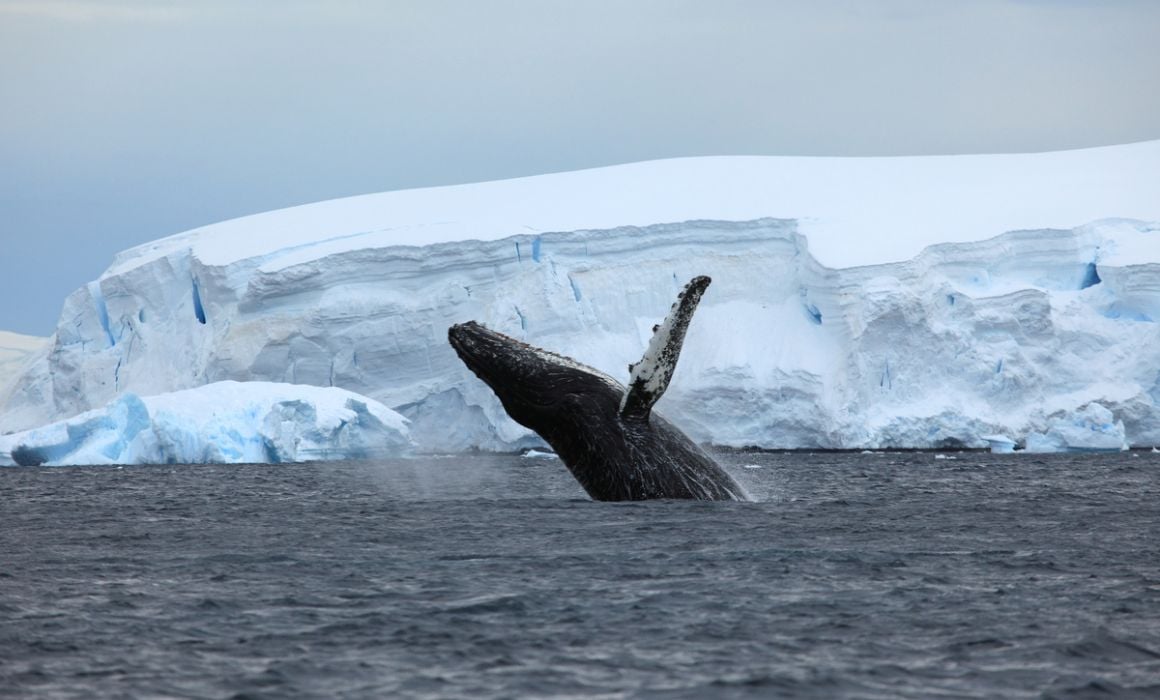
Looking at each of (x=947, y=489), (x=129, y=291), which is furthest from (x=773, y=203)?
(x=947, y=489)

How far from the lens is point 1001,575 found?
8.06 m

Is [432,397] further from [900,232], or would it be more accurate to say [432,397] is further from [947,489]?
[947,489]

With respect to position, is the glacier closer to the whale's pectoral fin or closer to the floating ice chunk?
the floating ice chunk

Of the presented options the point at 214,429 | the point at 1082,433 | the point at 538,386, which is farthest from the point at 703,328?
the point at 538,386

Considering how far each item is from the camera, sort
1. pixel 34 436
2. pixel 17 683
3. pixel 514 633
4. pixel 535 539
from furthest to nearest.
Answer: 1. pixel 34 436
2. pixel 535 539
3. pixel 514 633
4. pixel 17 683

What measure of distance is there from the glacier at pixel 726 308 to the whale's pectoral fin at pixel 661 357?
22.8 meters

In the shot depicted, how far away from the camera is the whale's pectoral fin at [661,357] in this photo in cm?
894

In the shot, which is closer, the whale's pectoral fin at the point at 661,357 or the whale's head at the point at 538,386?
the whale's pectoral fin at the point at 661,357

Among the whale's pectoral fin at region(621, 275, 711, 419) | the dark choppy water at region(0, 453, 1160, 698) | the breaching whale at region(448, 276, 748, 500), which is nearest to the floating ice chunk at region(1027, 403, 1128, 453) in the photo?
the dark choppy water at region(0, 453, 1160, 698)

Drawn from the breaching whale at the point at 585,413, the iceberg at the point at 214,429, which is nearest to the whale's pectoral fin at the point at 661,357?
the breaching whale at the point at 585,413

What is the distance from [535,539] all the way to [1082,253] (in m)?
28.0

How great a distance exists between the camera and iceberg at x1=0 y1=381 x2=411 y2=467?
2844cm

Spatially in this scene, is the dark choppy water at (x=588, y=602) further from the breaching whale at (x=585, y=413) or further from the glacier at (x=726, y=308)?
the glacier at (x=726, y=308)

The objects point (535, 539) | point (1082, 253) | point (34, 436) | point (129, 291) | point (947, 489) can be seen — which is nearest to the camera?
point (535, 539)
